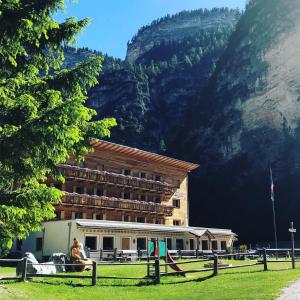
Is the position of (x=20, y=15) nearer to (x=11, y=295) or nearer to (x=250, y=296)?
(x=11, y=295)

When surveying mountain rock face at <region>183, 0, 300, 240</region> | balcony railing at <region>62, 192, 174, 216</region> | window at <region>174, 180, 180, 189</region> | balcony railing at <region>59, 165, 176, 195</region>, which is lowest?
balcony railing at <region>62, 192, 174, 216</region>

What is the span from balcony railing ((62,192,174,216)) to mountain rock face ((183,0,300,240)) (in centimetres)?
3891

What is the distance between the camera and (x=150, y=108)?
130125mm

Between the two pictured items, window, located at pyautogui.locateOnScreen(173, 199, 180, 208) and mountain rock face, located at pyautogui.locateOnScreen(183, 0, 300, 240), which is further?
mountain rock face, located at pyautogui.locateOnScreen(183, 0, 300, 240)

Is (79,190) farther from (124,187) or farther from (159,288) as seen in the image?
(159,288)

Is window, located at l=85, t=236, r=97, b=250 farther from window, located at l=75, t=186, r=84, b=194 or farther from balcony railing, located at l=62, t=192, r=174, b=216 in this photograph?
window, located at l=75, t=186, r=84, b=194

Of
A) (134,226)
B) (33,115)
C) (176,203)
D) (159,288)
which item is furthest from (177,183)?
(33,115)

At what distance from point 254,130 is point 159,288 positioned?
86.9 m

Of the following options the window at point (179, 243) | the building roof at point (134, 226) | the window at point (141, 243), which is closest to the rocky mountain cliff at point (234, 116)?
the building roof at point (134, 226)

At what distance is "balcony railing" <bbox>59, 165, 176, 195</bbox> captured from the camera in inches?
1745

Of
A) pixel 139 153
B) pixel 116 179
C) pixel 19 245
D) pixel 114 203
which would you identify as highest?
pixel 139 153

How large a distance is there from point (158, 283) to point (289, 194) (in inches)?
3024

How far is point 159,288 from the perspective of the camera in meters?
16.9

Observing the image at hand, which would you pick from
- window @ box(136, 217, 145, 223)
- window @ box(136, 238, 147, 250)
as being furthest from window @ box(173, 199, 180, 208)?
window @ box(136, 238, 147, 250)
